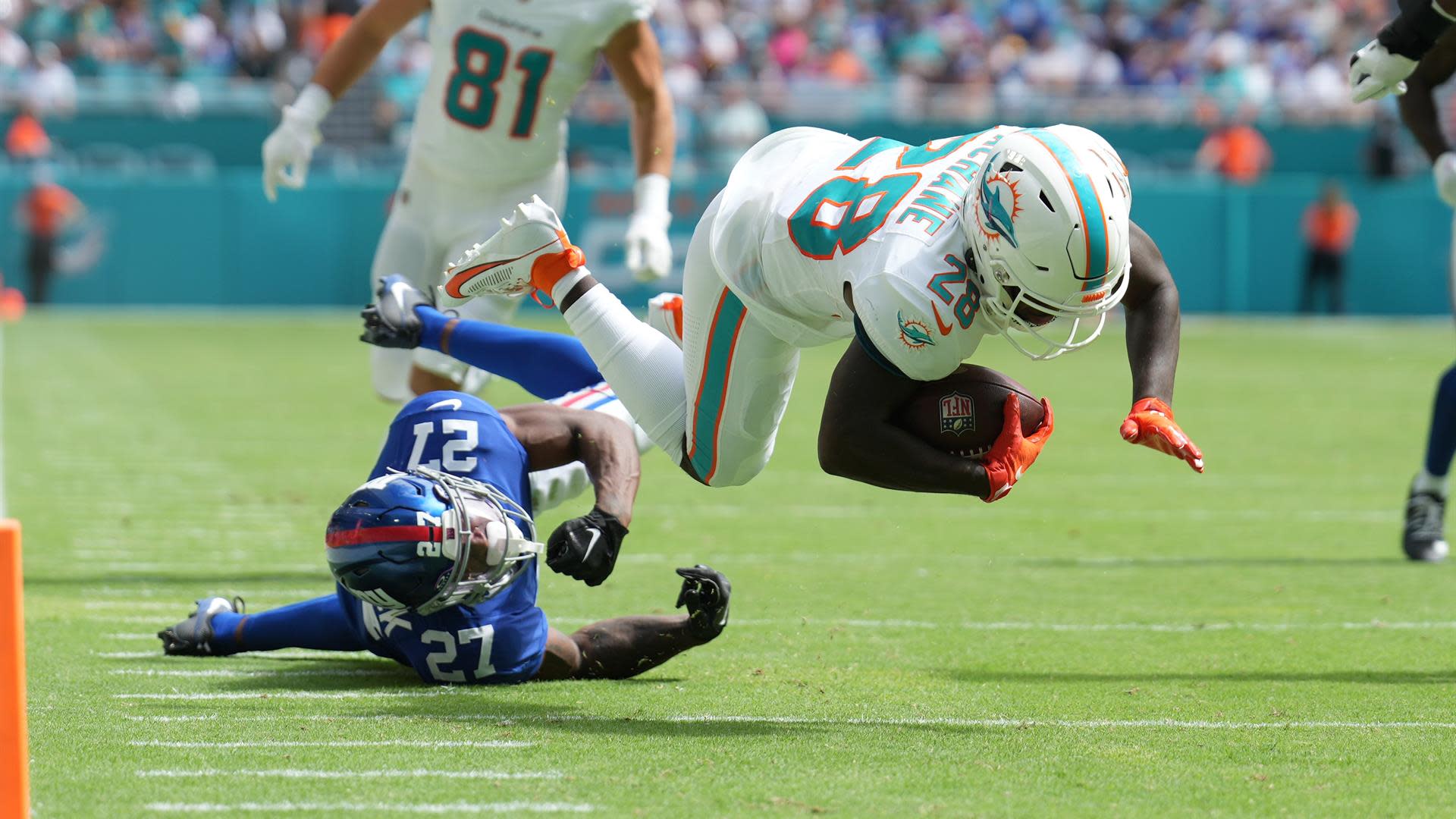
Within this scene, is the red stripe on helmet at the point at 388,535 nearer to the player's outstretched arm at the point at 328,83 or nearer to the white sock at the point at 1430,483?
the player's outstretched arm at the point at 328,83

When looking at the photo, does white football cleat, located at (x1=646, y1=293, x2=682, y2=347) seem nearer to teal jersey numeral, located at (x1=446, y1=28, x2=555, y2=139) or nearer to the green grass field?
the green grass field

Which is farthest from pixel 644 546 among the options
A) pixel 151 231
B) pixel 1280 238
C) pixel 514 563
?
pixel 1280 238

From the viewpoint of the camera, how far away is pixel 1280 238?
19672mm

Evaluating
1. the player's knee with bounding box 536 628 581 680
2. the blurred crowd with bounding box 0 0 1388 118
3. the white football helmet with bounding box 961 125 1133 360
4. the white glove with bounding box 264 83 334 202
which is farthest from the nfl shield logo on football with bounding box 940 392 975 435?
the blurred crowd with bounding box 0 0 1388 118

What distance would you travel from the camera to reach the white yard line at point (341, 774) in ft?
11.3

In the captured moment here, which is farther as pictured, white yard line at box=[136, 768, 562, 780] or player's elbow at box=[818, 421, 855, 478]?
player's elbow at box=[818, 421, 855, 478]

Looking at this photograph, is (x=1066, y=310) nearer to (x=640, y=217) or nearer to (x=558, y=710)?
(x=558, y=710)

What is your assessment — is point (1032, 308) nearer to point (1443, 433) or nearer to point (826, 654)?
point (826, 654)

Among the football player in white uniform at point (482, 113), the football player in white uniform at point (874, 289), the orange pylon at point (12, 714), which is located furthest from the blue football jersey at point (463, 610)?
the football player in white uniform at point (482, 113)

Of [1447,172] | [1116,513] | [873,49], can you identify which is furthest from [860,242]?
[873,49]

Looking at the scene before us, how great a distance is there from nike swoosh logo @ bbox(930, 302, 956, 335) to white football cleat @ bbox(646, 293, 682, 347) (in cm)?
149

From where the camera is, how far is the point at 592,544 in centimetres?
406

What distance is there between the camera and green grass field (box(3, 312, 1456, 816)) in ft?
11.3

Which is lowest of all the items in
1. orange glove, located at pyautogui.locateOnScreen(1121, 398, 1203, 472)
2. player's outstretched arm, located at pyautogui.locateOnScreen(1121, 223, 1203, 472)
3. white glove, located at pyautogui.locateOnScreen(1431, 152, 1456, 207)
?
Answer: white glove, located at pyautogui.locateOnScreen(1431, 152, 1456, 207)
